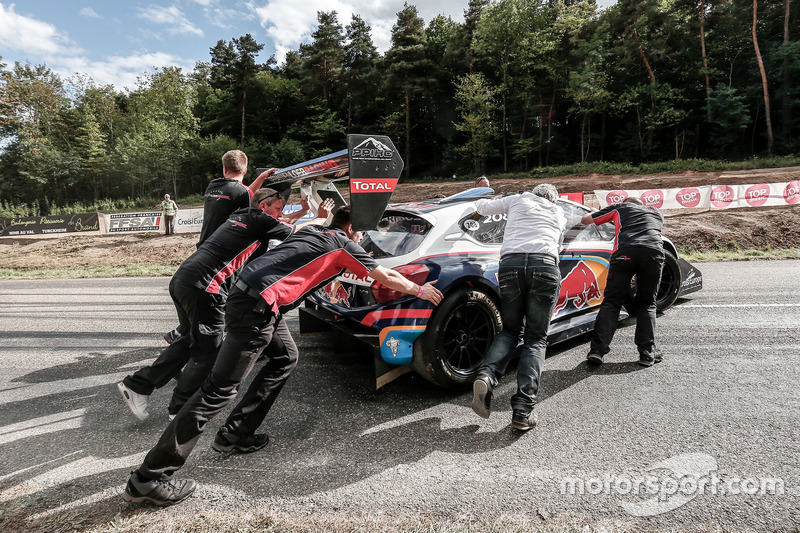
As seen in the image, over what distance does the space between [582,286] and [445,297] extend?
1.71 m

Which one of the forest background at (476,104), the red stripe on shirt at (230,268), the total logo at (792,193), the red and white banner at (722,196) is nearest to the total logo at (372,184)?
the red stripe on shirt at (230,268)

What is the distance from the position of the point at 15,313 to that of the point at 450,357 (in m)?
7.46

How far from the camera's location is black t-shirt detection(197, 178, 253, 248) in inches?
137

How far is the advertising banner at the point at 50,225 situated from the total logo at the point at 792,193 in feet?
92.2

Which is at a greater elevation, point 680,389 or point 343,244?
point 343,244

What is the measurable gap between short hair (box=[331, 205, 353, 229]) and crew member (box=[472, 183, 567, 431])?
1.20m

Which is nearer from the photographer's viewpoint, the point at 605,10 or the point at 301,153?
the point at 605,10

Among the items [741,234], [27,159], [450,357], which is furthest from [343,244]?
[27,159]

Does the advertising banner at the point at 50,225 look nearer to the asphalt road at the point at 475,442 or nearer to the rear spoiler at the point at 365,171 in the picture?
the asphalt road at the point at 475,442

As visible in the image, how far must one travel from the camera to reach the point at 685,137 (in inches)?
1373

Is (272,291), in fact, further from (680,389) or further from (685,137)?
(685,137)

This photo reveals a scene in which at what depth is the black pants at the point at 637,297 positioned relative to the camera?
3.79 m

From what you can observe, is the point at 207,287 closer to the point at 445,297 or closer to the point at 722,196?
the point at 445,297

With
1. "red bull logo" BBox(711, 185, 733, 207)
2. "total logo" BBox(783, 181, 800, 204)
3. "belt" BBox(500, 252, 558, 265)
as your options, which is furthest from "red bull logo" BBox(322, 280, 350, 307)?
"total logo" BBox(783, 181, 800, 204)
